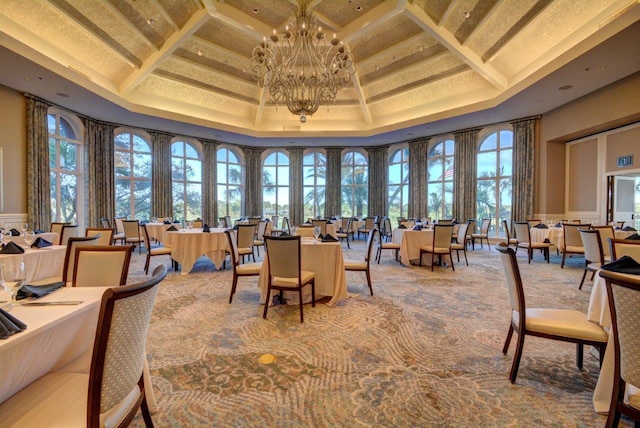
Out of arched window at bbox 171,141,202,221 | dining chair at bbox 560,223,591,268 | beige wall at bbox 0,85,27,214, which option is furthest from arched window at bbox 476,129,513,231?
beige wall at bbox 0,85,27,214

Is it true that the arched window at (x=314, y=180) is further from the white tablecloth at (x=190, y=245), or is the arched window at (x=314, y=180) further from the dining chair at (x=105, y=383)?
the dining chair at (x=105, y=383)

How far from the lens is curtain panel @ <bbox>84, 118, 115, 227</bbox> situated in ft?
31.0

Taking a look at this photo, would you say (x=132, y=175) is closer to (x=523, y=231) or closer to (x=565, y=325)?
(x=523, y=231)

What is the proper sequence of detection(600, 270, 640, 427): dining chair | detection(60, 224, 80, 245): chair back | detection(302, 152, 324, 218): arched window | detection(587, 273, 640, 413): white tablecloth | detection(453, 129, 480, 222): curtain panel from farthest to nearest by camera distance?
detection(302, 152, 324, 218): arched window
detection(453, 129, 480, 222): curtain panel
detection(60, 224, 80, 245): chair back
detection(587, 273, 640, 413): white tablecloth
detection(600, 270, 640, 427): dining chair

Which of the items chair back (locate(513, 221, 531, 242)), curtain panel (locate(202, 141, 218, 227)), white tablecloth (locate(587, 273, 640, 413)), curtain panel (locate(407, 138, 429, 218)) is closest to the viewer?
white tablecloth (locate(587, 273, 640, 413))

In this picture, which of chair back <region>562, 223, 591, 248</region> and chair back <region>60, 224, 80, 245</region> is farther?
chair back <region>562, 223, 591, 248</region>

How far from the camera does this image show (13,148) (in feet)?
23.4

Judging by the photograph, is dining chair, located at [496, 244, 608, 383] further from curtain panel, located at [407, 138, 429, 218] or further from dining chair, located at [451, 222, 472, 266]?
curtain panel, located at [407, 138, 429, 218]

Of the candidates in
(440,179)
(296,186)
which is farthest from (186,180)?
(440,179)

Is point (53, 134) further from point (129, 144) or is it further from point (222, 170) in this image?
point (222, 170)

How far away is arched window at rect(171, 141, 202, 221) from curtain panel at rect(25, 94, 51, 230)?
4.17m

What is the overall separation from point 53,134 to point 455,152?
12.7 metres

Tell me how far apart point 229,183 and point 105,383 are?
1280cm

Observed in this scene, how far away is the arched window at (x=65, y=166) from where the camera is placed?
27.9 ft
